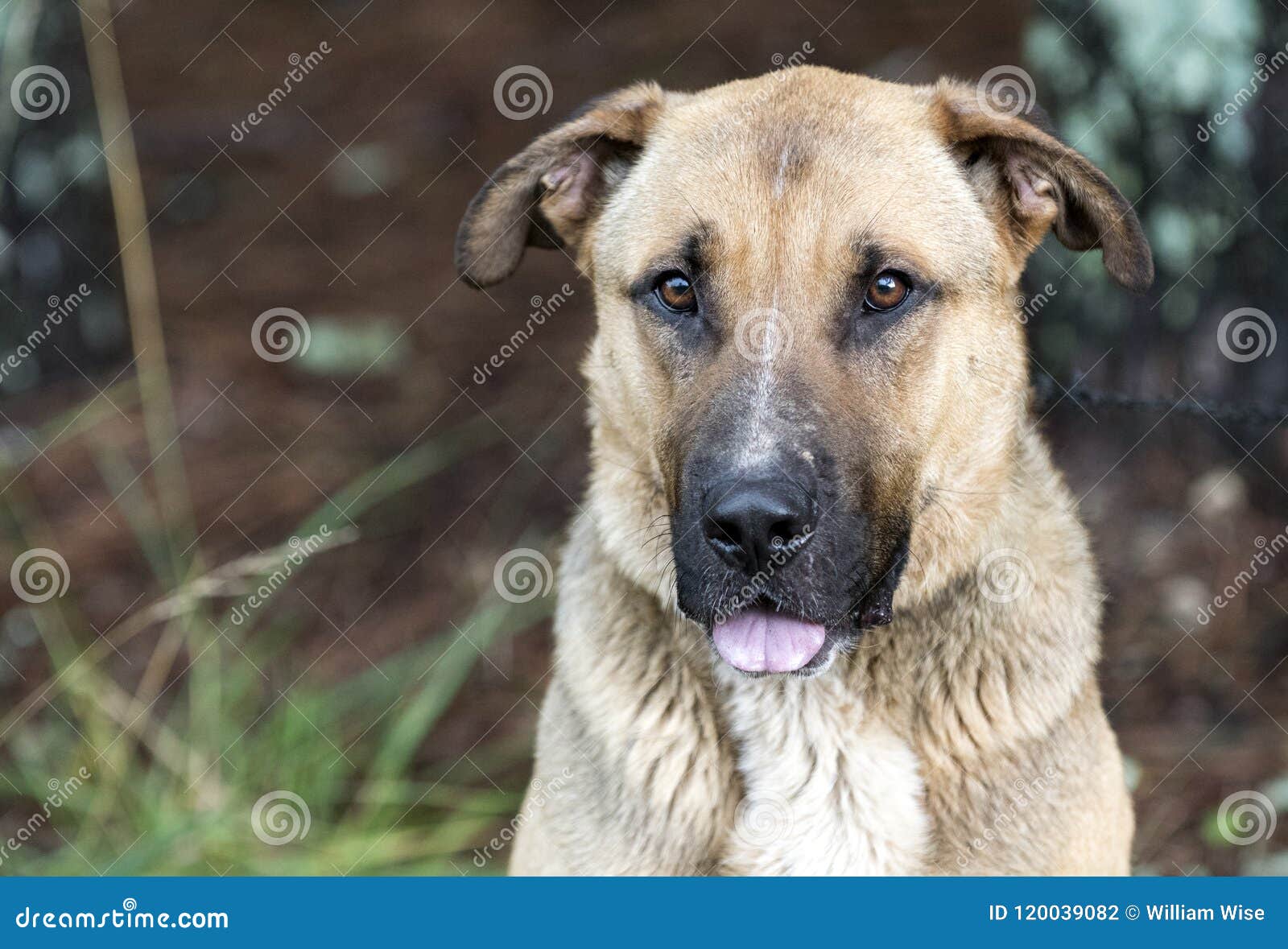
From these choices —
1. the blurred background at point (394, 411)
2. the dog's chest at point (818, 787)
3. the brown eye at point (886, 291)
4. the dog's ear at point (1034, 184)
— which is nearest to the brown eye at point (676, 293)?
the brown eye at point (886, 291)

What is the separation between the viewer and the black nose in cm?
277

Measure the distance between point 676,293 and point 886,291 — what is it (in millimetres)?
525

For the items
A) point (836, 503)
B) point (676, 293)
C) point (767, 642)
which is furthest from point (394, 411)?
point (836, 503)

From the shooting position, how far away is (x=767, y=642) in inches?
119

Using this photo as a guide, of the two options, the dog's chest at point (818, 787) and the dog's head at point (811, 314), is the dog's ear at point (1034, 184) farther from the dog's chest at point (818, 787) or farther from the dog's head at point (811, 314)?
the dog's chest at point (818, 787)

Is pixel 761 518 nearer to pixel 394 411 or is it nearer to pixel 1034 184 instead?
pixel 1034 184

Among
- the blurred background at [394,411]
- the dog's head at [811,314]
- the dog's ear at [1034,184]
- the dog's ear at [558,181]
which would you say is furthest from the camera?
the blurred background at [394,411]

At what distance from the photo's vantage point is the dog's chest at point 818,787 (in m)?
3.26

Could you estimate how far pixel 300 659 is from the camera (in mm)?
5727

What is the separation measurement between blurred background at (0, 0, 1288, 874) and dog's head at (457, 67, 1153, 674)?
0.84m

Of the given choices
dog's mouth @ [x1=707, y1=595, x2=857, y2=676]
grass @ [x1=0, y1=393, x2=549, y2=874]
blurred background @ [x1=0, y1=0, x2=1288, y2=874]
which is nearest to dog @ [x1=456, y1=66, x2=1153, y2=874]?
dog's mouth @ [x1=707, y1=595, x2=857, y2=676]

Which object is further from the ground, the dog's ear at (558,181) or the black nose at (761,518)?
the dog's ear at (558,181)

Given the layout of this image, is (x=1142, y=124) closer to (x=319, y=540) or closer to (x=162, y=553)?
(x=319, y=540)

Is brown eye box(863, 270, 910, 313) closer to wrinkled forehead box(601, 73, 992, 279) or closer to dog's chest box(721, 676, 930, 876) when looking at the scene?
wrinkled forehead box(601, 73, 992, 279)
